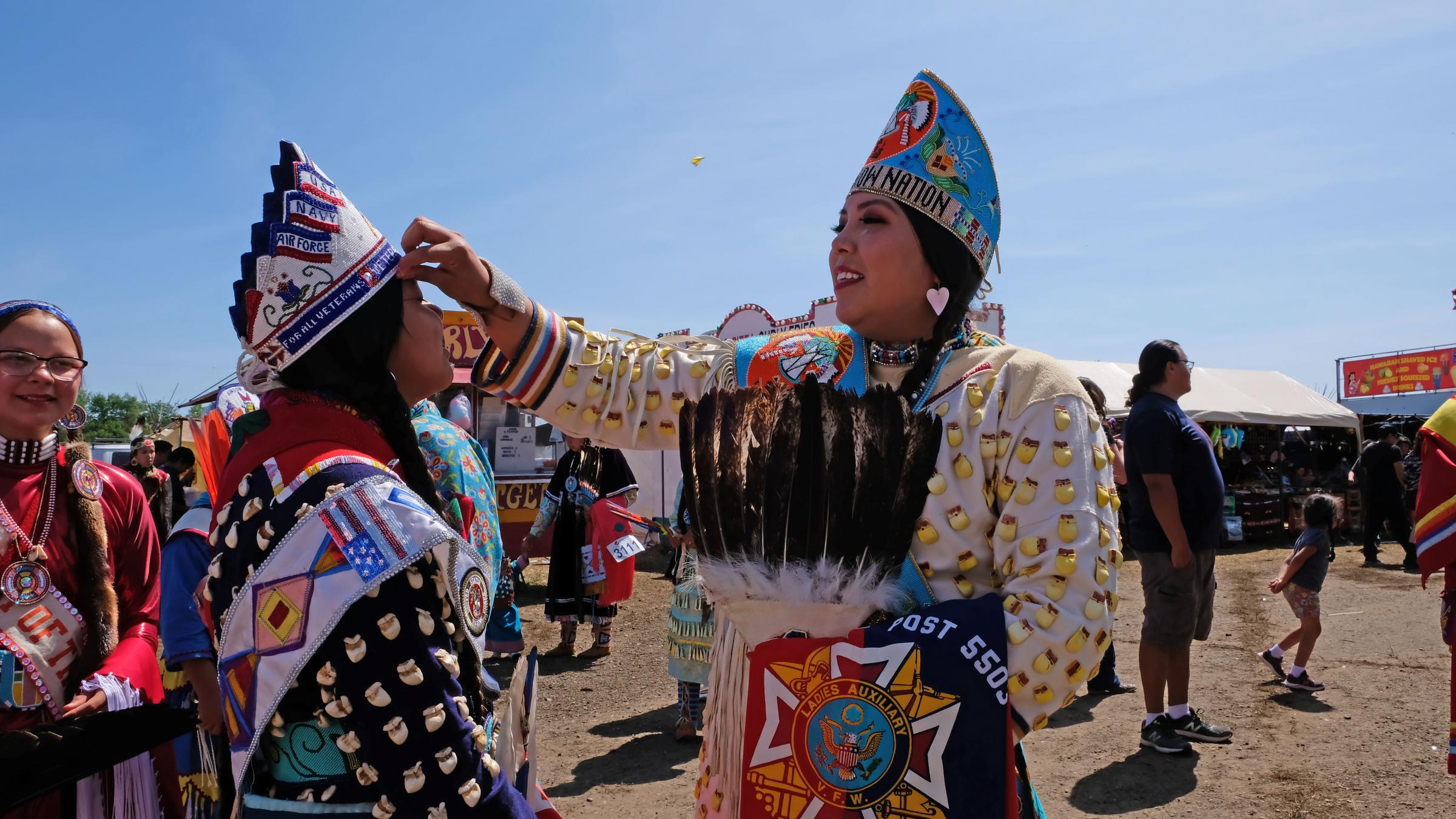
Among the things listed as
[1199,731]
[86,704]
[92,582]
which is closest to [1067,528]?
[86,704]

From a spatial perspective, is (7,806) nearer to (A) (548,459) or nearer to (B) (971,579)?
(B) (971,579)

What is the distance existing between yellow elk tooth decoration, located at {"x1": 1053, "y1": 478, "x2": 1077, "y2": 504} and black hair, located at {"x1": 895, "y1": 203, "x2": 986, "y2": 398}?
368 mm

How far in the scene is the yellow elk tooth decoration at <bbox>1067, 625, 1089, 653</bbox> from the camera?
1542mm

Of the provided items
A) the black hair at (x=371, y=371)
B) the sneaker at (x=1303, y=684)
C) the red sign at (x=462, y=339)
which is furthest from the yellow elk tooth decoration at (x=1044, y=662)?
the red sign at (x=462, y=339)

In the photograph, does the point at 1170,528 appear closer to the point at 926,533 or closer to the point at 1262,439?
the point at 926,533

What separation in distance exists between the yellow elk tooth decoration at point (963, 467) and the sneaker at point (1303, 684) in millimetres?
6064

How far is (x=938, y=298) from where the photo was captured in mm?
1895

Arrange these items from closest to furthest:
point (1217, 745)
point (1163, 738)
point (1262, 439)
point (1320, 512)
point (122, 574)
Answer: point (122, 574)
point (1163, 738)
point (1217, 745)
point (1320, 512)
point (1262, 439)

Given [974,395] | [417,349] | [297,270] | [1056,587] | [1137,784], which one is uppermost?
[297,270]

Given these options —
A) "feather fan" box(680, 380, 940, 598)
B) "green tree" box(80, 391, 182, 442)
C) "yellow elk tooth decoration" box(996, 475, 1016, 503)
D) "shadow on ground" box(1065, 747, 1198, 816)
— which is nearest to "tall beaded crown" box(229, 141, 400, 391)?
"feather fan" box(680, 380, 940, 598)

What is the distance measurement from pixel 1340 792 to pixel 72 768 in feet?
17.2

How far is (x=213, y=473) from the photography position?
3.19 meters

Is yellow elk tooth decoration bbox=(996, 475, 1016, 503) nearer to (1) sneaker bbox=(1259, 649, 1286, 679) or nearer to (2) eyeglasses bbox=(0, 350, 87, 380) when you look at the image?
(2) eyeglasses bbox=(0, 350, 87, 380)

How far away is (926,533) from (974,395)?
28 centimetres
